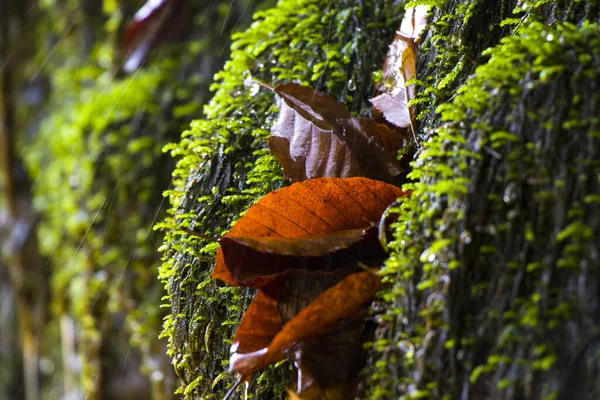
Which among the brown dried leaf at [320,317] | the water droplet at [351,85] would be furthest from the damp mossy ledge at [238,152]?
the brown dried leaf at [320,317]

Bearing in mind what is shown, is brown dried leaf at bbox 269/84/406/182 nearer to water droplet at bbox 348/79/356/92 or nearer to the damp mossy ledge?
the damp mossy ledge

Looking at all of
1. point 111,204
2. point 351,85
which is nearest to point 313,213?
point 351,85

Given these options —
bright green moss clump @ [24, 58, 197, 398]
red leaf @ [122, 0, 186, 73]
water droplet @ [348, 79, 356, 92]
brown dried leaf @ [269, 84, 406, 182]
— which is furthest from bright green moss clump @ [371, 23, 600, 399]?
red leaf @ [122, 0, 186, 73]

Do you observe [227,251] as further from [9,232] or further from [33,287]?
[9,232]

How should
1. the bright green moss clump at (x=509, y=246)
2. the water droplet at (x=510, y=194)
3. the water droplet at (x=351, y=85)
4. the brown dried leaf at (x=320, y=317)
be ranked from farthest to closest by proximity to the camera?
the water droplet at (x=351, y=85), the brown dried leaf at (x=320, y=317), the water droplet at (x=510, y=194), the bright green moss clump at (x=509, y=246)

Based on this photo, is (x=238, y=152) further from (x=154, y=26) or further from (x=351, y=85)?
(x=154, y=26)

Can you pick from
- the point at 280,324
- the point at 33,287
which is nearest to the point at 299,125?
the point at 280,324

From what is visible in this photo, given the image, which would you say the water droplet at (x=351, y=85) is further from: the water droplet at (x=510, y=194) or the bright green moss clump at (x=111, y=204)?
the bright green moss clump at (x=111, y=204)

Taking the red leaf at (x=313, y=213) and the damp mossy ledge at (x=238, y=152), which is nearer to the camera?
the red leaf at (x=313, y=213)
